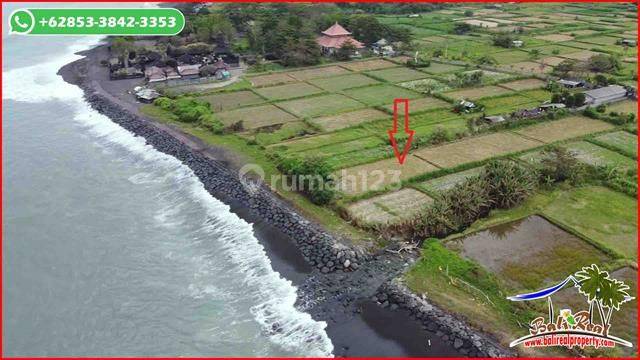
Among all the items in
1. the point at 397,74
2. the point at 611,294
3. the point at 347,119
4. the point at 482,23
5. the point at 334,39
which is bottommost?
the point at 611,294

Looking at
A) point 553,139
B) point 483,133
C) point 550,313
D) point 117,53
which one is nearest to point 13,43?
point 117,53

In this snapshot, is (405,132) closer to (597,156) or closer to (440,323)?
(597,156)

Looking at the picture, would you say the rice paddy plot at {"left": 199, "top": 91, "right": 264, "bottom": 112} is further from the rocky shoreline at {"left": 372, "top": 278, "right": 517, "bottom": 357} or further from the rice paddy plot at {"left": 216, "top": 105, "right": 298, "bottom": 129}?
the rocky shoreline at {"left": 372, "top": 278, "right": 517, "bottom": 357}

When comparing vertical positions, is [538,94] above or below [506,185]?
above

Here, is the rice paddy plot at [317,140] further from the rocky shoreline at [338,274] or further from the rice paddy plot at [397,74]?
the rice paddy plot at [397,74]

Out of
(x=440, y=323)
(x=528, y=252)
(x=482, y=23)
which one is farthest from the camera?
(x=482, y=23)

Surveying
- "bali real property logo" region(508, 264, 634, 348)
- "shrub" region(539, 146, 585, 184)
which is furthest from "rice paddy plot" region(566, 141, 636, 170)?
"bali real property logo" region(508, 264, 634, 348)

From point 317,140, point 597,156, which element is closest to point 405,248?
point 317,140

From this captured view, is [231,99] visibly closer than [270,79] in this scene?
Yes
